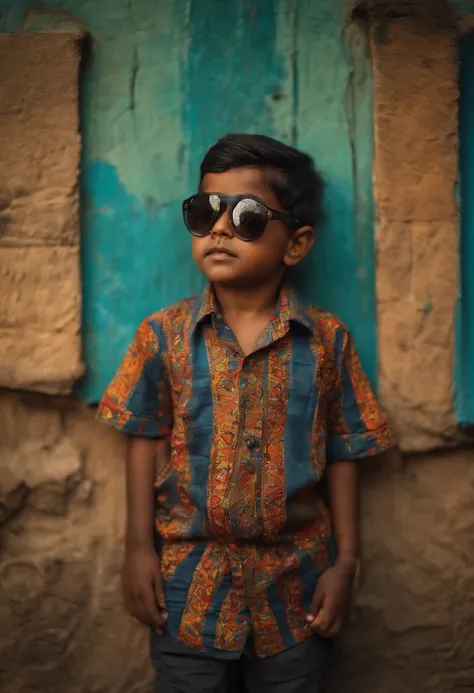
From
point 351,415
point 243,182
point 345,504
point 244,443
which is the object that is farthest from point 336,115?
point 345,504

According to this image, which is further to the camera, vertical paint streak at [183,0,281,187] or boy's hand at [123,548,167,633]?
vertical paint streak at [183,0,281,187]

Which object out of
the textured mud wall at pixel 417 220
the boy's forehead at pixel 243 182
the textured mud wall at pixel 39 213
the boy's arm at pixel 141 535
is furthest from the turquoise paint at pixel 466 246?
the textured mud wall at pixel 39 213

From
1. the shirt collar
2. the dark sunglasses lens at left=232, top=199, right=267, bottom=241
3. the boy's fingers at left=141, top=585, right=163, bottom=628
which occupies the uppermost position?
the dark sunglasses lens at left=232, top=199, right=267, bottom=241

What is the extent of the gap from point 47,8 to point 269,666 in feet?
5.53

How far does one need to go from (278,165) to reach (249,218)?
169 millimetres

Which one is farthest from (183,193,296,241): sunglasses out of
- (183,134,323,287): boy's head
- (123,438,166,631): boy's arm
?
(123,438,166,631): boy's arm

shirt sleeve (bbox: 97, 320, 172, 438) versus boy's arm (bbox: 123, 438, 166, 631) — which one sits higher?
shirt sleeve (bbox: 97, 320, 172, 438)

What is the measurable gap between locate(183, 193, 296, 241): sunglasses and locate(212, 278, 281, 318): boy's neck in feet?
0.49

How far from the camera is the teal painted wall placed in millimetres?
1901

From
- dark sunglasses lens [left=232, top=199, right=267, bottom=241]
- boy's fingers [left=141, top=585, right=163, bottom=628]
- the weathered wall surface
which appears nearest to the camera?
dark sunglasses lens [left=232, top=199, right=267, bottom=241]

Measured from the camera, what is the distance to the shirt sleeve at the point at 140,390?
176 centimetres

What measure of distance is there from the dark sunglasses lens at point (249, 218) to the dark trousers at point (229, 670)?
932mm

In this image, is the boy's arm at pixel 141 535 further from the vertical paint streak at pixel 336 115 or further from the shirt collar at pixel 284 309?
the vertical paint streak at pixel 336 115

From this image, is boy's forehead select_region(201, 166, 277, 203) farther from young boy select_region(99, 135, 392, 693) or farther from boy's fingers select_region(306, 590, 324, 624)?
boy's fingers select_region(306, 590, 324, 624)
